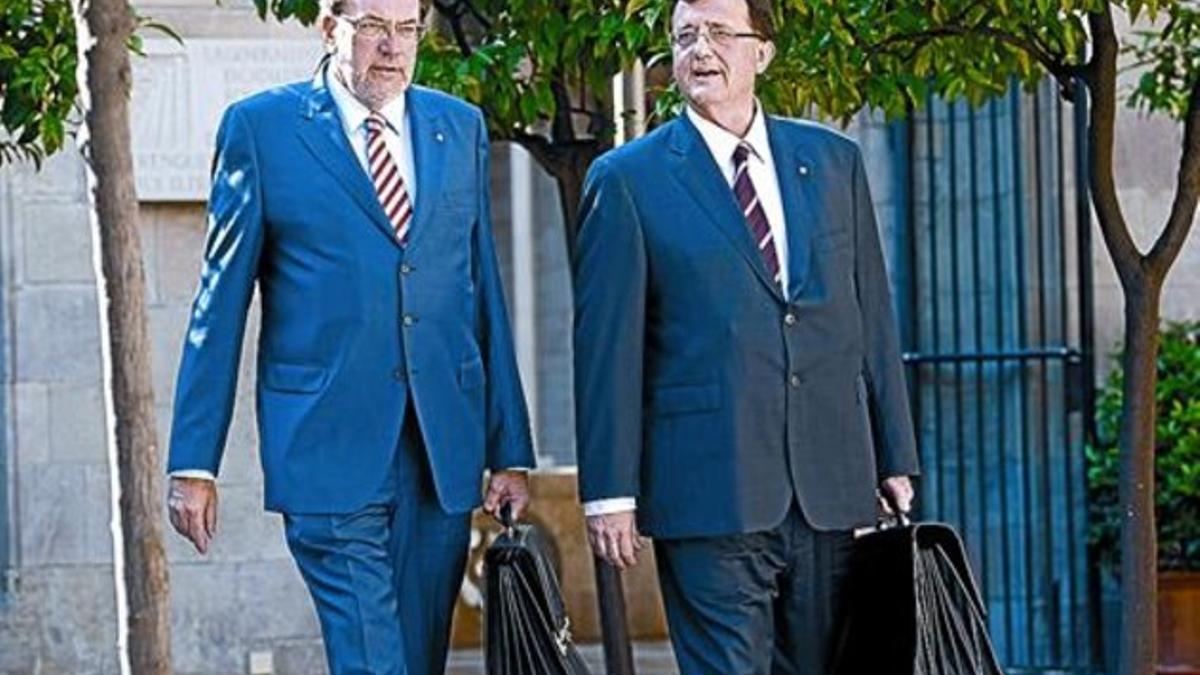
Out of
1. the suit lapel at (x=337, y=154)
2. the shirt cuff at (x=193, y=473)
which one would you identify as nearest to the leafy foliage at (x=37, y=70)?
the suit lapel at (x=337, y=154)

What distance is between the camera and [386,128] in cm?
710

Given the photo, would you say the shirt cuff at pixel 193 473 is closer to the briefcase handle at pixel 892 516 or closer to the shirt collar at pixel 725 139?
the shirt collar at pixel 725 139

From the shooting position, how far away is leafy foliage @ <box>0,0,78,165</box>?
8.38 meters

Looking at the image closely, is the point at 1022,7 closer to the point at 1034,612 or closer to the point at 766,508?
the point at 766,508

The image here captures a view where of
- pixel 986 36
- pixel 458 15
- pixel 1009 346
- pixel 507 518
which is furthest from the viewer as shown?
pixel 1009 346

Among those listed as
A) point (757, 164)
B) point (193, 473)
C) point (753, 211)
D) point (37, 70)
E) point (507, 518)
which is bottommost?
point (507, 518)

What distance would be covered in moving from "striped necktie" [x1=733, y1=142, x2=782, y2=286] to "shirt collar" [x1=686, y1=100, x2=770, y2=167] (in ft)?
0.05

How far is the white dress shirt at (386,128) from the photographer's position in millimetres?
7082

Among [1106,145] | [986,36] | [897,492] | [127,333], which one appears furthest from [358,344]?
[1106,145]

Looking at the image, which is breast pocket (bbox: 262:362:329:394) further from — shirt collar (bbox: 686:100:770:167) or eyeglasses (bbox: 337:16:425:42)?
shirt collar (bbox: 686:100:770:167)

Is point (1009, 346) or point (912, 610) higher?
point (1009, 346)

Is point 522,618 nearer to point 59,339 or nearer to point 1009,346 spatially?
point 59,339

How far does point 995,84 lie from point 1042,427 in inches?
145

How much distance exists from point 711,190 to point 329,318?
0.88m
